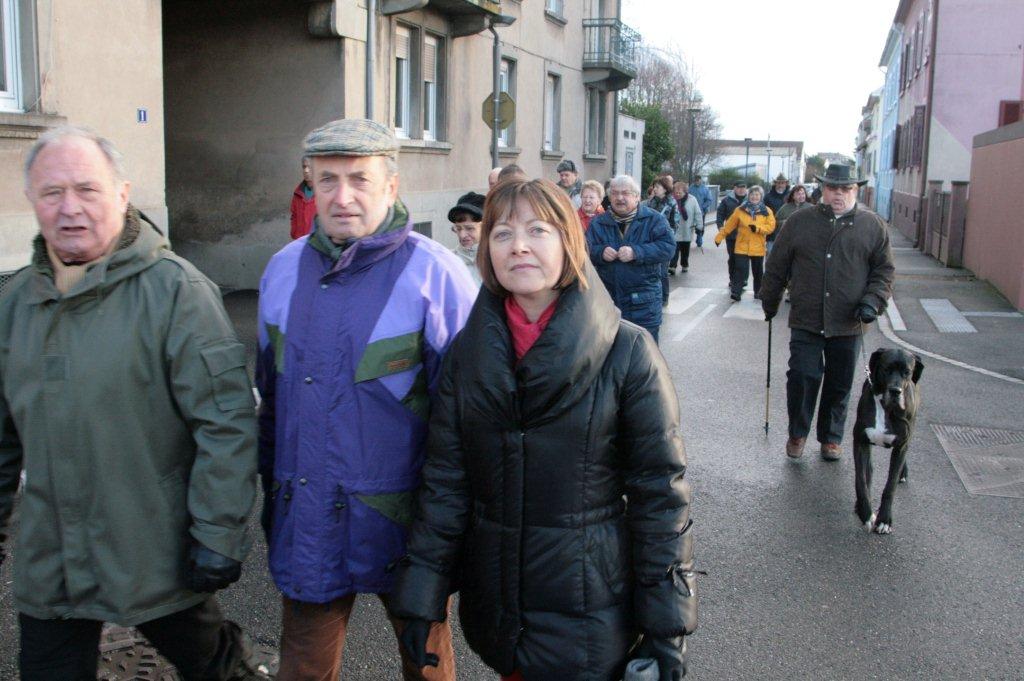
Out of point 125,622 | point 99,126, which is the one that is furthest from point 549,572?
point 99,126

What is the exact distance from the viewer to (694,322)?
1343 cm

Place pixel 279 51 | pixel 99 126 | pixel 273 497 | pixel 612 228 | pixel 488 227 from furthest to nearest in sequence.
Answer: pixel 279 51 → pixel 99 126 → pixel 612 228 → pixel 273 497 → pixel 488 227

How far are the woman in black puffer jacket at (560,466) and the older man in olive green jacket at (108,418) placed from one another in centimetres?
60

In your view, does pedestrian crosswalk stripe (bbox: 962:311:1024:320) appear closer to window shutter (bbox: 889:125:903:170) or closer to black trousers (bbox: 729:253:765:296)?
black trousers (bbox: 729:253:765:296)

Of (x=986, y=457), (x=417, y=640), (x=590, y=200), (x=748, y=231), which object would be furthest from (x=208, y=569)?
(x=748, y=231)

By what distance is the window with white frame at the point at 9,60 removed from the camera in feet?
27.8

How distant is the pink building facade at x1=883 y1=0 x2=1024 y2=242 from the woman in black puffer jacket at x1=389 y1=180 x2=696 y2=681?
27175mm

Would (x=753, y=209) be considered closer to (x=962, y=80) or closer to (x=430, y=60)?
(x=430, y=60)

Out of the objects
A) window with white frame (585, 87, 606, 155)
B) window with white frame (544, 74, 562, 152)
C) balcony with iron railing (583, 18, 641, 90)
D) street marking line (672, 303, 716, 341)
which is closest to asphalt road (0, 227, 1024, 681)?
street marking line (672, 303, 716, 341)

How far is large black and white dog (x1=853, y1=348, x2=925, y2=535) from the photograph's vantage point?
5680 millimetres

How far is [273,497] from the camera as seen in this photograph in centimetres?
297

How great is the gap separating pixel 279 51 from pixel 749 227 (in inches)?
289

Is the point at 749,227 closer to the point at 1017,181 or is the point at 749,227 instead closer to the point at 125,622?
the point at 1017,181

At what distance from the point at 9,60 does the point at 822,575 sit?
7552 millimetres
